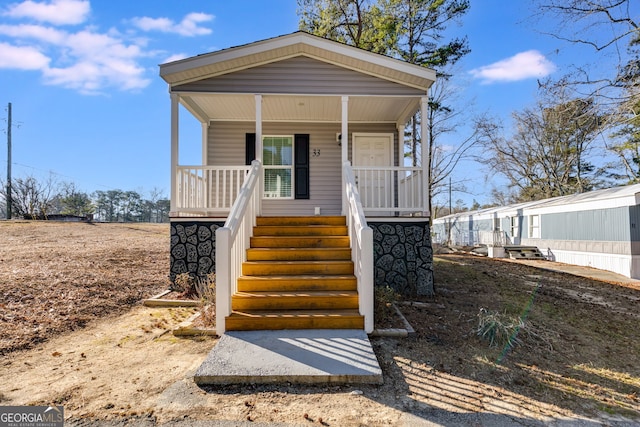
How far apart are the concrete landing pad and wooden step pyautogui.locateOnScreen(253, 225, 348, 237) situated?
6.66ft

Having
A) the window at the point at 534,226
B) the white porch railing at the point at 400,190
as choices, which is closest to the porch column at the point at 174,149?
the white porch railing at the point at 400,190

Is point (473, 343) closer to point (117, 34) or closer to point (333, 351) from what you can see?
point (333, 351)

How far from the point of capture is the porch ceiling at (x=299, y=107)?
21.9ft

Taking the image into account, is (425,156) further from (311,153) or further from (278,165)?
(278,165)

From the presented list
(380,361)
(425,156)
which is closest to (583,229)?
(425,156)

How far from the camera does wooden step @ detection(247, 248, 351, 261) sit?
5062 millimetres

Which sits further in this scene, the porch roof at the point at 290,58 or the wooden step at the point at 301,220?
the porch roof at the point at 290,58

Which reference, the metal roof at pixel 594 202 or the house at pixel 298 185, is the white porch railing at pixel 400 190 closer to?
the house at pixel 298 185

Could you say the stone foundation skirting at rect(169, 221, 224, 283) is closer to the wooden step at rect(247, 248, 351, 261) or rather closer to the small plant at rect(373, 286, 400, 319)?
the wooden step at rect(247, 248, 351, 261)

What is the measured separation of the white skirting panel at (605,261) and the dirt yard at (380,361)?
578 cm

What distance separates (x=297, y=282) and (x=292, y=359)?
4.65ft

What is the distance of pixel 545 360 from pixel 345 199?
356 cm

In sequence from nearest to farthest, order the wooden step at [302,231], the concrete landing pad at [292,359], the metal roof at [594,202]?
the concrete landing pad at [292,359], the wooden step at [302,231], the metal roof at [594,202]

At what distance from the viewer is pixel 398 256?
19.2ft
